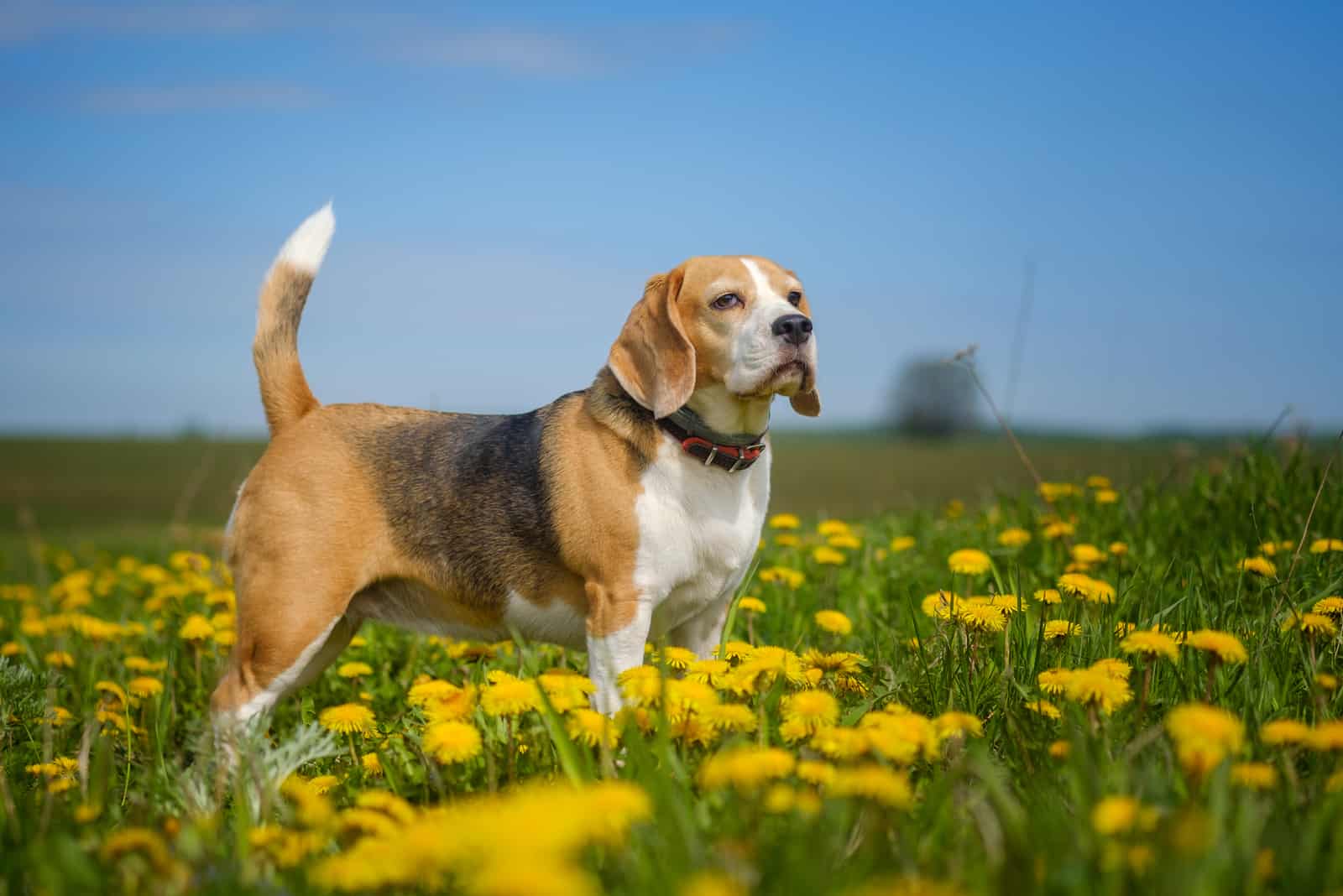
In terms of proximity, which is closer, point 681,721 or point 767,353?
point 681,721

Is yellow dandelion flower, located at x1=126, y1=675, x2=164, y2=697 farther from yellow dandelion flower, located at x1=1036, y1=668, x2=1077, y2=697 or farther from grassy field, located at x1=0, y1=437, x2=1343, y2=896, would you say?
yellow dandelion flower, located at x1=1036, y1=668, x2=1077, y2=697

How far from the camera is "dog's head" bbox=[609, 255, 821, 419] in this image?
3.87m

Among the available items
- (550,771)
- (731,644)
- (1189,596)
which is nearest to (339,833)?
(550,771)

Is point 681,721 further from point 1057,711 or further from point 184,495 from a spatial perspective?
point 184,495

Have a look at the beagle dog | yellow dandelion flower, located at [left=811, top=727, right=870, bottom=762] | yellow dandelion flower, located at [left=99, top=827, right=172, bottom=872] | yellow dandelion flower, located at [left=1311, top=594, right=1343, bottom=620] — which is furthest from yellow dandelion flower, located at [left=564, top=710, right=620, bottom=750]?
yellow dandelion flower, located at [left=1311, top=594, right=1343, bottom=620]

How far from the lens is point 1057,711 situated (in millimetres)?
2893

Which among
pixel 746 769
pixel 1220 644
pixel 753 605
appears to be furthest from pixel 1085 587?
pixel 746 769


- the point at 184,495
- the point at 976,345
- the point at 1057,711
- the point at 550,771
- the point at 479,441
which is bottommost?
the point at 184,495

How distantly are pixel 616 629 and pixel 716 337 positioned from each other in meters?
1.16

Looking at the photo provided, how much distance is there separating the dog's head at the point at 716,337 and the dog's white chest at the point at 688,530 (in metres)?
0.26

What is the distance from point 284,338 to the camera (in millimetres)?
4625

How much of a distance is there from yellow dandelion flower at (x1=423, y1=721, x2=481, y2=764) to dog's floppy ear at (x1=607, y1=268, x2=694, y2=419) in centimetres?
162

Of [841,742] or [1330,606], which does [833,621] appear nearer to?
[1330,606]

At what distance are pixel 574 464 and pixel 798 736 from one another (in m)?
1.78
